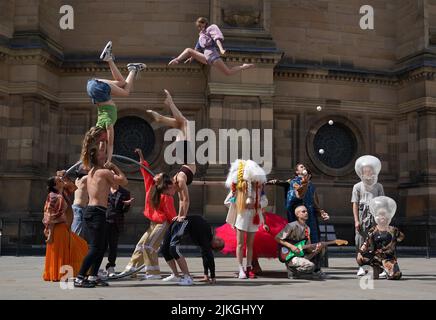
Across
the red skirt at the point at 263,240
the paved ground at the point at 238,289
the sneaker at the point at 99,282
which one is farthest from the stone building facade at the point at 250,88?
the sneaker at the point at 99,282

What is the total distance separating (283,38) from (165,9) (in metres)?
4.38

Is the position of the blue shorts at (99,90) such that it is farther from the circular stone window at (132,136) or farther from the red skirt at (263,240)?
the circular stone window at (132,136)

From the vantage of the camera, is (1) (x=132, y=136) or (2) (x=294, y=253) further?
(1) (x=132, y=136)

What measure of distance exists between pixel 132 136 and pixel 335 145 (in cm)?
743

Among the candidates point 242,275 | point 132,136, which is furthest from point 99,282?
point 132,136

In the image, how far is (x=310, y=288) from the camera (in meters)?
8.34

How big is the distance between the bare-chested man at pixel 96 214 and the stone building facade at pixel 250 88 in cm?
947

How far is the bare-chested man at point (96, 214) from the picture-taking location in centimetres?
823

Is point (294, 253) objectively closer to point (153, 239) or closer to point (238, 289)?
point (238, 289)

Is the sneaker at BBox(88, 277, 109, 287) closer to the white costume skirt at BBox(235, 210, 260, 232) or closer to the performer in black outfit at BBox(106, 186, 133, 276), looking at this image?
the performer in black outfit at BBox(106, 186, 133, 276)

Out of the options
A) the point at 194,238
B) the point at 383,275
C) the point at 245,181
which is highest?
the point at 245,181

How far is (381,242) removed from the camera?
1012cm
